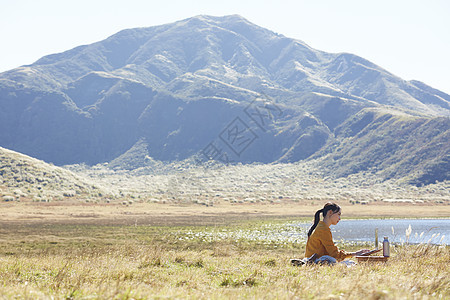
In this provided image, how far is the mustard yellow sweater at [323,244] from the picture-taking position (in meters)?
8.38

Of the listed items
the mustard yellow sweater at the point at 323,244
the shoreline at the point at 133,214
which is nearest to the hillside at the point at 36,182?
the shoreline at the point at 133,214

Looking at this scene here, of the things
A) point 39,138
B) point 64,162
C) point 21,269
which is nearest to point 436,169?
point 21,269

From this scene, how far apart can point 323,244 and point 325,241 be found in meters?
0.10

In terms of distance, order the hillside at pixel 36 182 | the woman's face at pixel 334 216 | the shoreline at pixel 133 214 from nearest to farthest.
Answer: the woman's face at pixel 334 216
the shoreline at pixel 133 214
the hillside at pixel 36 182

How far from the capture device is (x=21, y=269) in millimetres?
8156

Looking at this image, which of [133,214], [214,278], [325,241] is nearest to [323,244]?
[325,241]

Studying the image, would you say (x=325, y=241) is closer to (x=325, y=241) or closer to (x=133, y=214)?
(x=325, y=241)

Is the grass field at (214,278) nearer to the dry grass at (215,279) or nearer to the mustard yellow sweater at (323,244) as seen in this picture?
the dry grass at (215,279)

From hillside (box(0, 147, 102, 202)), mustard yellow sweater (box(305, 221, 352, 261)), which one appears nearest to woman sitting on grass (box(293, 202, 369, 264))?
mustard yellow sweater (box(305, 221, 352, 261))

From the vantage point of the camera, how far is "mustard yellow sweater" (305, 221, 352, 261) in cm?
838

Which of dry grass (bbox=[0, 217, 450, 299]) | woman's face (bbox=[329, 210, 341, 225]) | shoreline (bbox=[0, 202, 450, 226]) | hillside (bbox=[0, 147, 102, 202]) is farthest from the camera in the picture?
hillside (bbox=[0, 147, 102, 202])

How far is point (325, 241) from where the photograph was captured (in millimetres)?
8445

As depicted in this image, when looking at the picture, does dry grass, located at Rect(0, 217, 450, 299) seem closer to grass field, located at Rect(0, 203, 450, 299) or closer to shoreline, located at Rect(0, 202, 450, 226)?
grass field, located at Rect(0, 203, 450, 299)

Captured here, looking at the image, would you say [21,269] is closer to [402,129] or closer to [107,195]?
[107,195]
